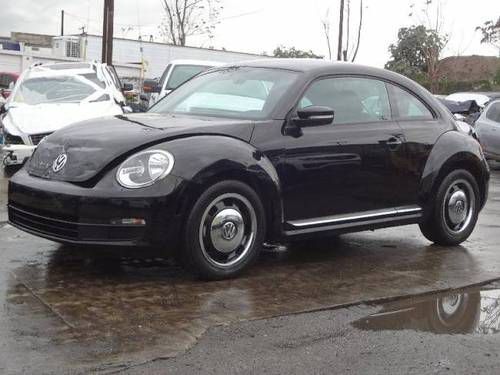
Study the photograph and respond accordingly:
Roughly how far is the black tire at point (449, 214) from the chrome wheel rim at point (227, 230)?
2.02 metres

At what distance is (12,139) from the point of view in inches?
382

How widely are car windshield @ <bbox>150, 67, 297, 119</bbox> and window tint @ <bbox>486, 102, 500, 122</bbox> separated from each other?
9912mm

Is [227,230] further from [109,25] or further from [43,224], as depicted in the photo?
[109,25]

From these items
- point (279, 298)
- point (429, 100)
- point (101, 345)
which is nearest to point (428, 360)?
point (279, 298)

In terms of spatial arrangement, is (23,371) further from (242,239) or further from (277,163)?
(277,163)

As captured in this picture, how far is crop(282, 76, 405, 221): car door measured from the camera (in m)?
5.18

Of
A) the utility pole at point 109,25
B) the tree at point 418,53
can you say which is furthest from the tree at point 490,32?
the utility pole at point 109,25

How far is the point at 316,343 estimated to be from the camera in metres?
3.81

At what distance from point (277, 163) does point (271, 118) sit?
36 cm

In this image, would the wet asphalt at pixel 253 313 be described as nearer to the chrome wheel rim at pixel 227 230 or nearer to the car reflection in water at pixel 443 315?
the car reflection in water at pixel 443 315

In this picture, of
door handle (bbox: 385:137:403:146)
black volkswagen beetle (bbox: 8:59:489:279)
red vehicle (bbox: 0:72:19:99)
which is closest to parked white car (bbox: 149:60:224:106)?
red vehicle (bbox: 0:72:19:99)

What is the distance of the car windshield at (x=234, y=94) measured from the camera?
17.5ft

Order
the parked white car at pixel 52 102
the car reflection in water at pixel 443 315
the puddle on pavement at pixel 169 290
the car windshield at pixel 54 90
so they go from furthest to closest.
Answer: the car windshield at pixel 54 90 < the parked white car at pixel 52 102 < the car reflection in water at pixel 443 315 < the puddle on pavement at pixel 169 290

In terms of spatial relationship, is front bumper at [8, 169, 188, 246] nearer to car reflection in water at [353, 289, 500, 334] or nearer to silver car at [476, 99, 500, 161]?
car reflection in water at [353, 289, 500, 334]
